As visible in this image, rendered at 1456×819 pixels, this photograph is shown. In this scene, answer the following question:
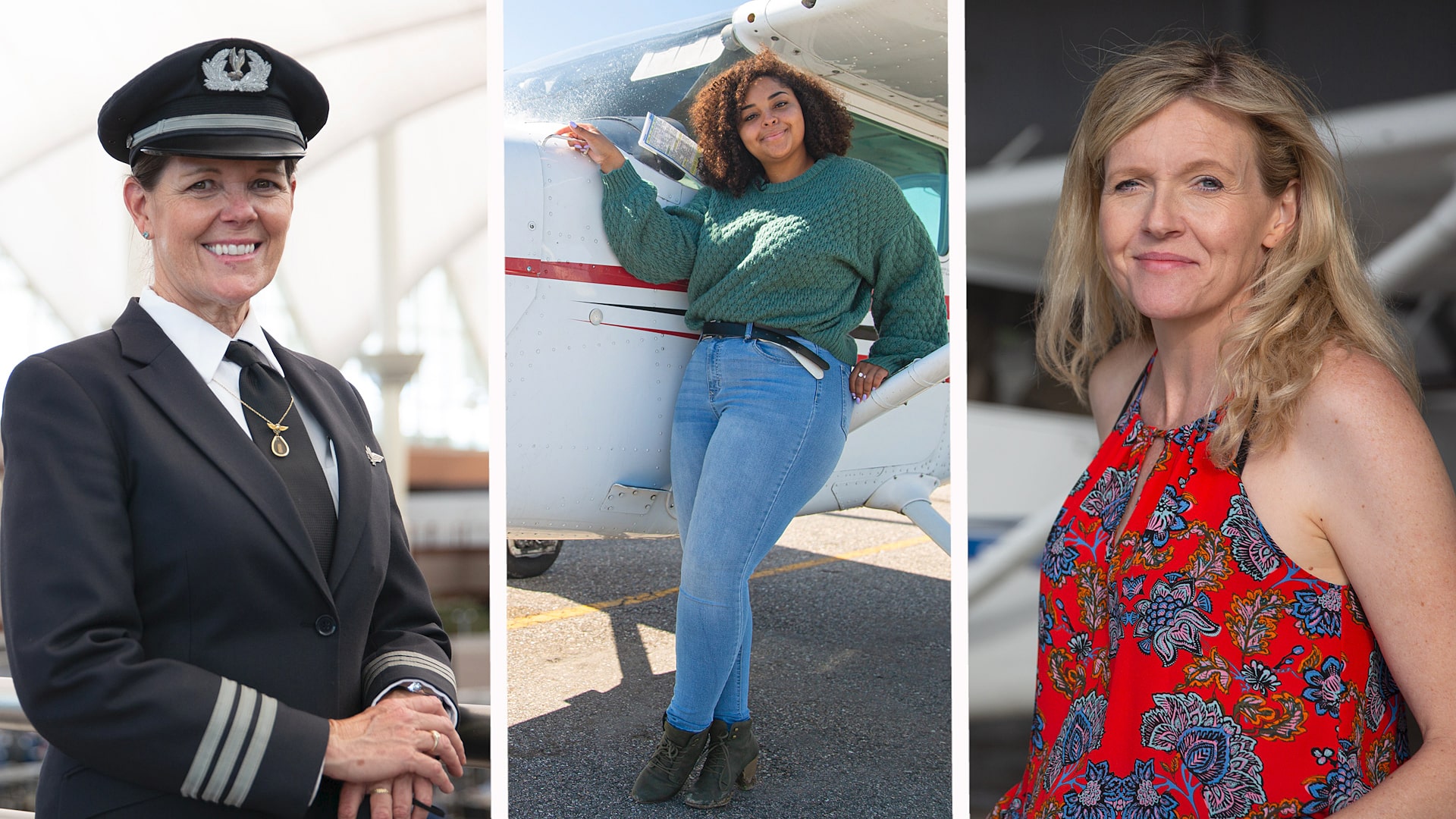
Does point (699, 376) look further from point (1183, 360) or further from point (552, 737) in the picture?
point (1183, 360)

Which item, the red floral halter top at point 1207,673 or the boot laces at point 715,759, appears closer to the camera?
the red floral halter top at point 1207,673

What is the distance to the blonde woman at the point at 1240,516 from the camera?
93 centimetres

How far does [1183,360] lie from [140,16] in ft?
7.53

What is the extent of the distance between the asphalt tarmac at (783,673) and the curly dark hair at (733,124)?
0.82m

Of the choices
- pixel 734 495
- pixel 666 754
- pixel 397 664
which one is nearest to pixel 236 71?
pixel 397 664

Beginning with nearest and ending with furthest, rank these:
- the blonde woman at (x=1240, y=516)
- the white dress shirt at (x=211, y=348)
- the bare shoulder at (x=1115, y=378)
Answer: the blonde woman at (x=1240, y=516) → the white dress shirt at (x=211, y=348) → the bare shoulder at (x=1115, y=378)

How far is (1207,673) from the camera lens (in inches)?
40.4

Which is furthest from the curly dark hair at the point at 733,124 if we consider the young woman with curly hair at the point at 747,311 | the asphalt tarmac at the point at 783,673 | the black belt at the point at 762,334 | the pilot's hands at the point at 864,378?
the asphalt tarmac at the point at 783,673

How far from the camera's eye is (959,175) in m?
2.24

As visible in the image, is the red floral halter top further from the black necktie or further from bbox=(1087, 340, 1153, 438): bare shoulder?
the black necktie

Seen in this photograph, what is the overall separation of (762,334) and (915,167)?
1.77ft

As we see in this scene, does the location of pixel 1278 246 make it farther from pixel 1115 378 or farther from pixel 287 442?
pixel 287 442

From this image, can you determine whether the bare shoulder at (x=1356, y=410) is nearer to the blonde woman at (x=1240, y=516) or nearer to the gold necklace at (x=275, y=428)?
the blonde woman at (x=1240, y=516)

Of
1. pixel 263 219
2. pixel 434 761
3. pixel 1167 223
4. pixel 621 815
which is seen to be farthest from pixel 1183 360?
pixel 621 815
